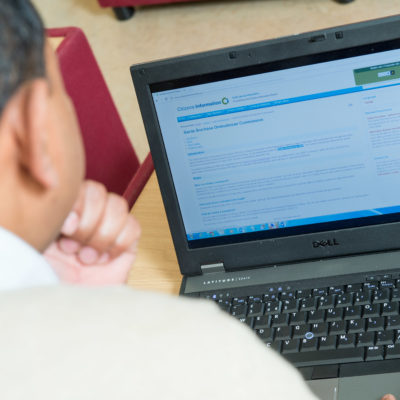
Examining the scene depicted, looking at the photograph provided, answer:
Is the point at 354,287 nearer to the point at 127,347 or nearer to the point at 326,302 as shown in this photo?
the point at 326,302

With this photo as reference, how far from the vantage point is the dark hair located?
475 millimetres

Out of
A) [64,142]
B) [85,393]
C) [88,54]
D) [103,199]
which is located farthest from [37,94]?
[88,54]

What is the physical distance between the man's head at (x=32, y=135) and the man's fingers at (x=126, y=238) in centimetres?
26

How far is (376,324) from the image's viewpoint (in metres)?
0.98

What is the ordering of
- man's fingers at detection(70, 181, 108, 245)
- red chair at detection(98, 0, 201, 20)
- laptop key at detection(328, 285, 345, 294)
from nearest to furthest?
man's fingers at detection(70, 181, 108, 245), laptop key at detection(328, 285, 345, 294), red chair at detection(98, 0, 201, 20)

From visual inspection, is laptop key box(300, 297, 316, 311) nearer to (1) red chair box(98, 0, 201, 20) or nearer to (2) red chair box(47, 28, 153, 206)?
(2) red chair box(47, 28, 153, 206)

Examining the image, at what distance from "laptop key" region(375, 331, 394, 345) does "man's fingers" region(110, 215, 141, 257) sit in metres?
0.34

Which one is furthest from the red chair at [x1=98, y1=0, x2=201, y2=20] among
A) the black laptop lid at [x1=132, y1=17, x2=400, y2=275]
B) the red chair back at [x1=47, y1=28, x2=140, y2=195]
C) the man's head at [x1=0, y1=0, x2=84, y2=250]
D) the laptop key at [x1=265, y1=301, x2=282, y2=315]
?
the man's head at [x1=0, y1=0, x2=84, y2=250]

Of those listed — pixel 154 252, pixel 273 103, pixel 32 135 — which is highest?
pixel 32 135

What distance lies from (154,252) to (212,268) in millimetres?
147

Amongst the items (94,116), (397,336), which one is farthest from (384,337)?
(94,116)

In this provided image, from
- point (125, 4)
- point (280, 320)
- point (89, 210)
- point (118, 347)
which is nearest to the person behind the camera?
point (118, 347)

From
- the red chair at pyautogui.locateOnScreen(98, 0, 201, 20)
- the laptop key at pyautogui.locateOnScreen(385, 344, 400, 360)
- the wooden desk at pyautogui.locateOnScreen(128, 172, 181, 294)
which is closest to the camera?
the laptop key at pyautogui.locateOnScreen(385, 344, 400, 360)

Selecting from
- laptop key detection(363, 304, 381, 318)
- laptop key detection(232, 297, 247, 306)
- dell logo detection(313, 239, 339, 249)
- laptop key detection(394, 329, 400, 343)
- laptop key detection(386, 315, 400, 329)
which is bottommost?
laptop key detection(232, 297, 247, 306)
